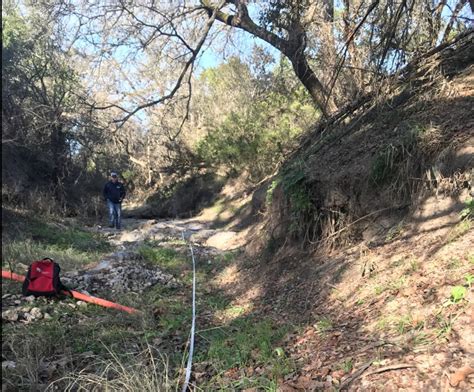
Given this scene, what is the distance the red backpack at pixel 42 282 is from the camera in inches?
244

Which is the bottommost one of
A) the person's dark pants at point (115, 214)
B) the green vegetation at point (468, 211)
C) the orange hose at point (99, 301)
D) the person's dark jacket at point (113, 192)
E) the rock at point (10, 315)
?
the orange hose at point (99, 301)

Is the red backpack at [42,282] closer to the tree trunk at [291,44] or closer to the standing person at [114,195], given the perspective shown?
the tree trunk at [291,44]

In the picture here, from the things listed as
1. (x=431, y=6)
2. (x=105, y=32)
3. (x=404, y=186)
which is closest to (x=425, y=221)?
(x=404, y=186)

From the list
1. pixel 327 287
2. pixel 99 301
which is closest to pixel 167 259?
pixel 99 301

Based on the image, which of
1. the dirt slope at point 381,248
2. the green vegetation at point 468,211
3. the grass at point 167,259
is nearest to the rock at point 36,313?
the dirt slope at point 381,248

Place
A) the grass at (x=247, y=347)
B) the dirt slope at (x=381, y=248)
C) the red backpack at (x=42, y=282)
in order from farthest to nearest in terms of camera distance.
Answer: the red backpack at (x=42, y=282) → the grass at (x=247, y=347) → the dirt slope at (x=381, y=248)

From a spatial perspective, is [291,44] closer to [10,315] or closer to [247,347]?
[247,347]

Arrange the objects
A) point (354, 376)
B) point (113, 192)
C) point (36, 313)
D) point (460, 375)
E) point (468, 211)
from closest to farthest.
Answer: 1. point (460, 375)
2. point (354, 376)
3. point (468, 211)
4. point (36, 313)
5. point (113, 192)

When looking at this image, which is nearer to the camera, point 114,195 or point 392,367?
point 392,367

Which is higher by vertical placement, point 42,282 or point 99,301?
point 42,282

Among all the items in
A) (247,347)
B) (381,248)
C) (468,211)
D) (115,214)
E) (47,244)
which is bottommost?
(247,347)

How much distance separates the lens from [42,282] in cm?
626

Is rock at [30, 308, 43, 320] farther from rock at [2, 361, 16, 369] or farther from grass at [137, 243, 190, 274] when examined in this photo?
grass at [137, 243, 190, 274]

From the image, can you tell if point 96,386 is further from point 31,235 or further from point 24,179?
point 24,179
